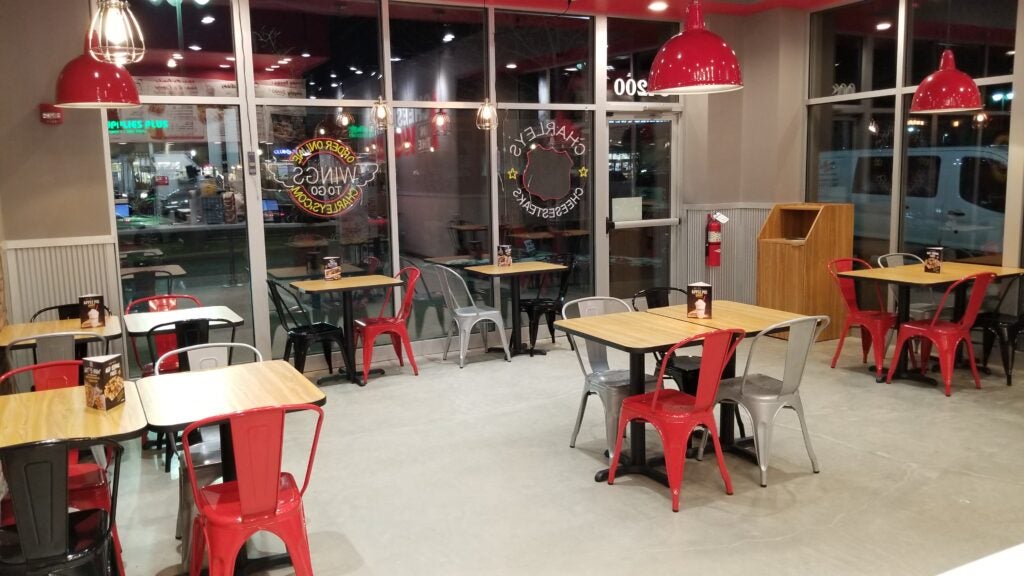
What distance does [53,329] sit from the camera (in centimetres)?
482

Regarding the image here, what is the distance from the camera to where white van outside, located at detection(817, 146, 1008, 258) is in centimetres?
662

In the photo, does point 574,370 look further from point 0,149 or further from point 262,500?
point 0,149

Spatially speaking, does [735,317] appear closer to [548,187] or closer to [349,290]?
[349,290]

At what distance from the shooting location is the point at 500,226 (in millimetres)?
7734

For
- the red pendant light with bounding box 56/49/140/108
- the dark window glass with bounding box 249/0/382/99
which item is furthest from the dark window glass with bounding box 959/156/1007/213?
the red pendant light with bounding box 56/49/140/108

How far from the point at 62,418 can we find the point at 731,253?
7.09 metres

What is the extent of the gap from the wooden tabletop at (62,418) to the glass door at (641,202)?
229 inches

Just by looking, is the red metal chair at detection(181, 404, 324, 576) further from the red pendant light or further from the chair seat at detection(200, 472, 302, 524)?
the red pendant light

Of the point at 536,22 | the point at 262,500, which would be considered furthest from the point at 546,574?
the point at 536,22


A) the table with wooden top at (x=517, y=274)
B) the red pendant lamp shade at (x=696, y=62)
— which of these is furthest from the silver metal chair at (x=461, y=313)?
the red pendant lamp shade at (x=696, y=62)

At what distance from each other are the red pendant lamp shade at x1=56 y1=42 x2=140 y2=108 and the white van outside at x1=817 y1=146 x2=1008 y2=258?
6360 mm

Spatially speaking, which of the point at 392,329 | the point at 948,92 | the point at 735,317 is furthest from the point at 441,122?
the point at 948,92

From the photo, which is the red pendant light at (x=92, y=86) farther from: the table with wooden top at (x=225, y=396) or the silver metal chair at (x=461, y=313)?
the silver metal chair at (x=461, y=313)

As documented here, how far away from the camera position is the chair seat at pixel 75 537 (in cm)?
255
